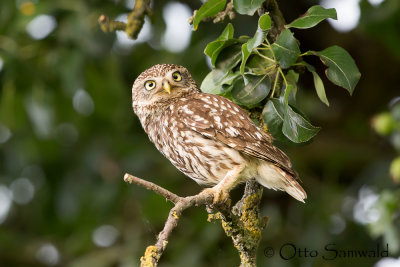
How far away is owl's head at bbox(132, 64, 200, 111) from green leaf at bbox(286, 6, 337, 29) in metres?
1.16

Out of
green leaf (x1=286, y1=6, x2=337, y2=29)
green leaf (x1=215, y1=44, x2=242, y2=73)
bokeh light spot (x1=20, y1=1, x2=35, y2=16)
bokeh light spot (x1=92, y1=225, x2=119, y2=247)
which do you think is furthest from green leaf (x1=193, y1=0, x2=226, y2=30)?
bokeh light spot (x1=92, y1=225, x2=119, y2=247)

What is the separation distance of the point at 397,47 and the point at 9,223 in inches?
187

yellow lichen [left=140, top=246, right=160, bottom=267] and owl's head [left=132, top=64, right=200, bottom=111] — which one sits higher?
owl's head [left=132, top=64, right=200, bottom=111]

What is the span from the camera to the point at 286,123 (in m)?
3.04

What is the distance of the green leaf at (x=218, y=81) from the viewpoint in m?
3.29

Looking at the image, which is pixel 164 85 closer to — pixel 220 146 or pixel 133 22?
pixel 133 22

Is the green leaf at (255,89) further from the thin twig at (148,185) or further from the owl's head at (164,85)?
the owl's head at (164,85)

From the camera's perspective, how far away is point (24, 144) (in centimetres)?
657

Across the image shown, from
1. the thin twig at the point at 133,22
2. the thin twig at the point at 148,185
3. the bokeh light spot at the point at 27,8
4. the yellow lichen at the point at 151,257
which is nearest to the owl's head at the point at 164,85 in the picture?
the thin twig at the point at 133,22

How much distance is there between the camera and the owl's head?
4047 millimetres

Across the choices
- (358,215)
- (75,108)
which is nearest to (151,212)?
(75,108)

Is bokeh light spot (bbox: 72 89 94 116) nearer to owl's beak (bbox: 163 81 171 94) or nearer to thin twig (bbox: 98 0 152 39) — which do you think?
owl's beak (bbox: 163 81 171 94)

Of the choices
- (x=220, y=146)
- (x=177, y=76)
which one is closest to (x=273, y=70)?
(x=220, y=146)

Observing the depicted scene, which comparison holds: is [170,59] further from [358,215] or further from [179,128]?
[179,128]
